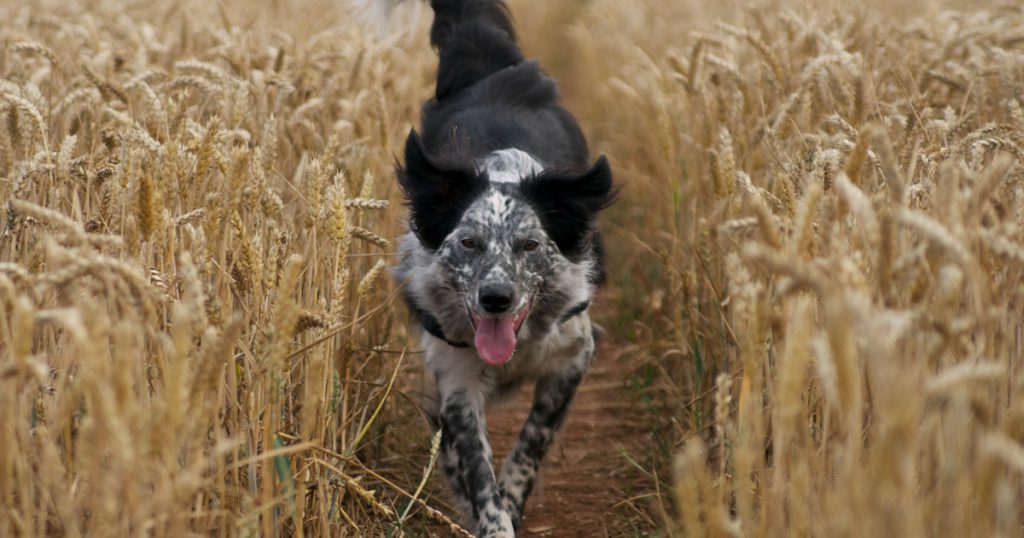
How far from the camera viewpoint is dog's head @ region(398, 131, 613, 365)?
4.64 meters

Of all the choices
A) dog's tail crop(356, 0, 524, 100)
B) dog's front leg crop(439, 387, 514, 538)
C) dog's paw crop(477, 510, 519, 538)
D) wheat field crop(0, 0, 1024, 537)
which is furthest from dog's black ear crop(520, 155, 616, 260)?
dog's tail crop(356, 0, 524, 100)

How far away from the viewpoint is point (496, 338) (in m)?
4.53

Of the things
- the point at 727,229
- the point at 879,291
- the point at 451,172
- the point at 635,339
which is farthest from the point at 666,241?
the point at 879,291

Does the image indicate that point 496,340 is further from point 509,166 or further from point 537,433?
point 509,166

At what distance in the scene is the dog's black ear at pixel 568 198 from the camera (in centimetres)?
488

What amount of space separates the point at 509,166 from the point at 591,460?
5.19 ft

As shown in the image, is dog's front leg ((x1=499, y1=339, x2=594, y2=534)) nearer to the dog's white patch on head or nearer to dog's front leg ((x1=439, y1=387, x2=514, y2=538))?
dog's front leg ((x1=439, y1=387, x2=514, y2=538))

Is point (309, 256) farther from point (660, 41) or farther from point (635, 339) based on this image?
point (660, 41)

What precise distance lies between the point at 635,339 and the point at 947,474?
470 cm

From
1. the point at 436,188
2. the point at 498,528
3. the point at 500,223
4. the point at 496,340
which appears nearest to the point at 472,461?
the point at 498,528

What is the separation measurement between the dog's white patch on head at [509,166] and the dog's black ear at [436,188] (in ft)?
0.43

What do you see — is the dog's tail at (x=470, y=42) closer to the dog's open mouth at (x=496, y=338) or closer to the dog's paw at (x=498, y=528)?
the dog's open mouth at (x=496, y=338)

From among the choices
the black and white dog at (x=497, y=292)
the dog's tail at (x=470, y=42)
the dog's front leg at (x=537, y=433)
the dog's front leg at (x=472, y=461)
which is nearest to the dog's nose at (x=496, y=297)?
the black and white dog at (x=497, y=292)

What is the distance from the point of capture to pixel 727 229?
10.6ft
